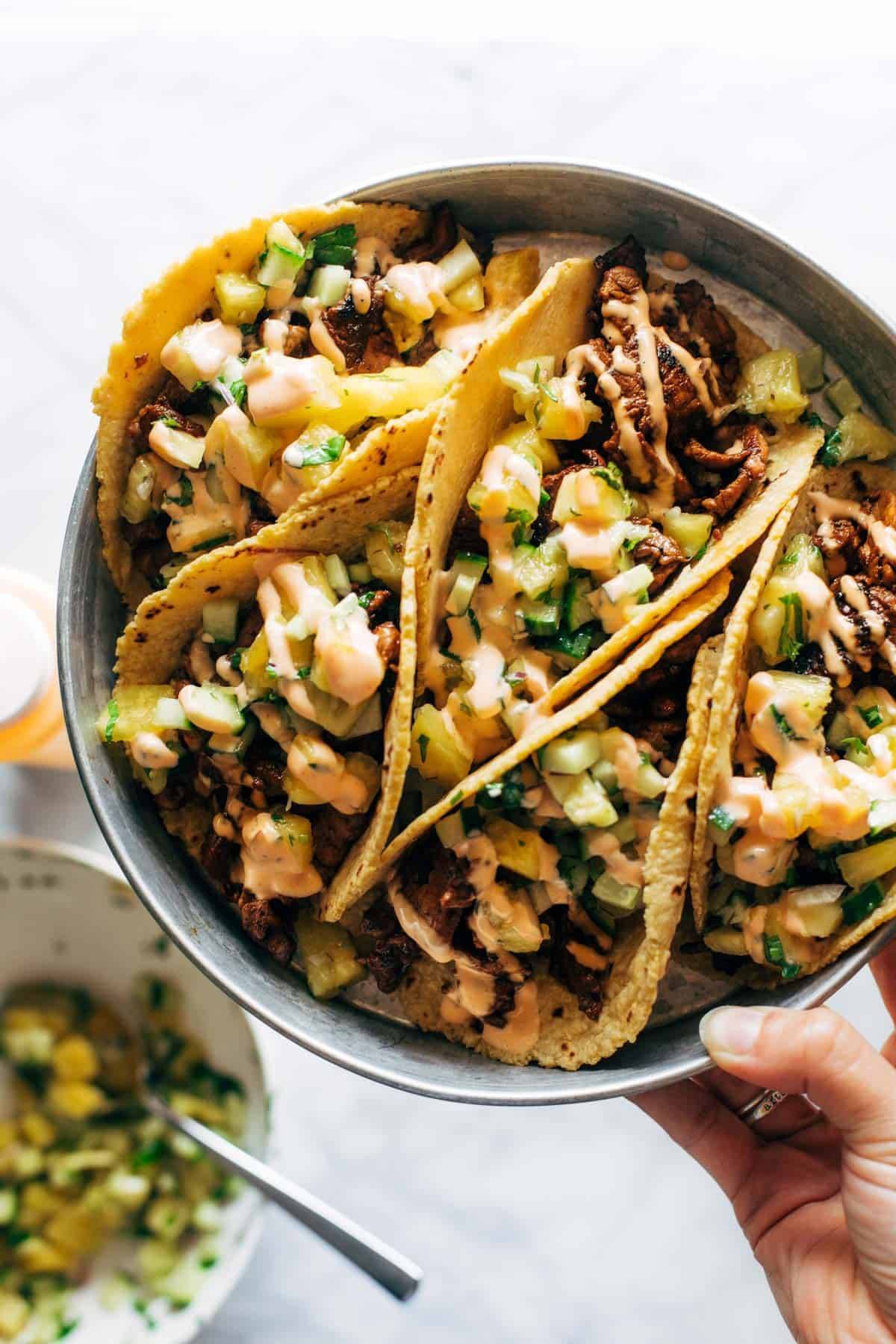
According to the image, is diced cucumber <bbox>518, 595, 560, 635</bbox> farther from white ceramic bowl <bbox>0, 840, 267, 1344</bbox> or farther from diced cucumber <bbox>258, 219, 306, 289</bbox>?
white ceramic bowl <bbox>0, 840, 267, 1344</bbox>

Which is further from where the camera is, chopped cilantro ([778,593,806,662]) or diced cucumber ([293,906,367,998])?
diced cucumber ([293,906,367,998])

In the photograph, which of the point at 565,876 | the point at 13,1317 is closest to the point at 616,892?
the point at 565,876

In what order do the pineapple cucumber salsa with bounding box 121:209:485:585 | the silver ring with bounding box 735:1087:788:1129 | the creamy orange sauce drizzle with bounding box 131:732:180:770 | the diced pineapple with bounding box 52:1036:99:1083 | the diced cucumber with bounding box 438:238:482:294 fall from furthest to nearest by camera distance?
the diced pineapple with bounding box 52:1036:99:1083, the silver ring with bounding box 735:1087:788:1129, the diced cucumber with bounding box 438:238:482:294, the creamy orange sauce drizzle with bounding box 131:732:180:770, the pineapple cucumber salsa with bounding box 121:209:485:585

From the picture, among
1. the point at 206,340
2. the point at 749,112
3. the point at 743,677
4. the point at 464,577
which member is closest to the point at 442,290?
the point at 206,340

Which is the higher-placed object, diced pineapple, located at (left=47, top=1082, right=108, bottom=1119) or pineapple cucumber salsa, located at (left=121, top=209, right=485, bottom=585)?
pineapple cucumber salsa, located at (left=121, top=209, right=485, bottom=585)

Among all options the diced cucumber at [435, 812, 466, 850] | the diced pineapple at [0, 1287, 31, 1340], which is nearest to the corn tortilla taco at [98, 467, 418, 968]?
the diced cucumber at [435, 812, 466, 850]

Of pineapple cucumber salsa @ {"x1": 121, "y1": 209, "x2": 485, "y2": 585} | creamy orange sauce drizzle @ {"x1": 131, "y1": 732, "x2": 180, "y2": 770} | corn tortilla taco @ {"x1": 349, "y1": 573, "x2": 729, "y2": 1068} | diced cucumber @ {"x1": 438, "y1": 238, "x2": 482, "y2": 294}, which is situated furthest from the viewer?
diced cucumber @ {"x1": 438, "y1": 238, "x2": 482, "y2": 294}

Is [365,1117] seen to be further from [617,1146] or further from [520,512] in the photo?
[520,512]
